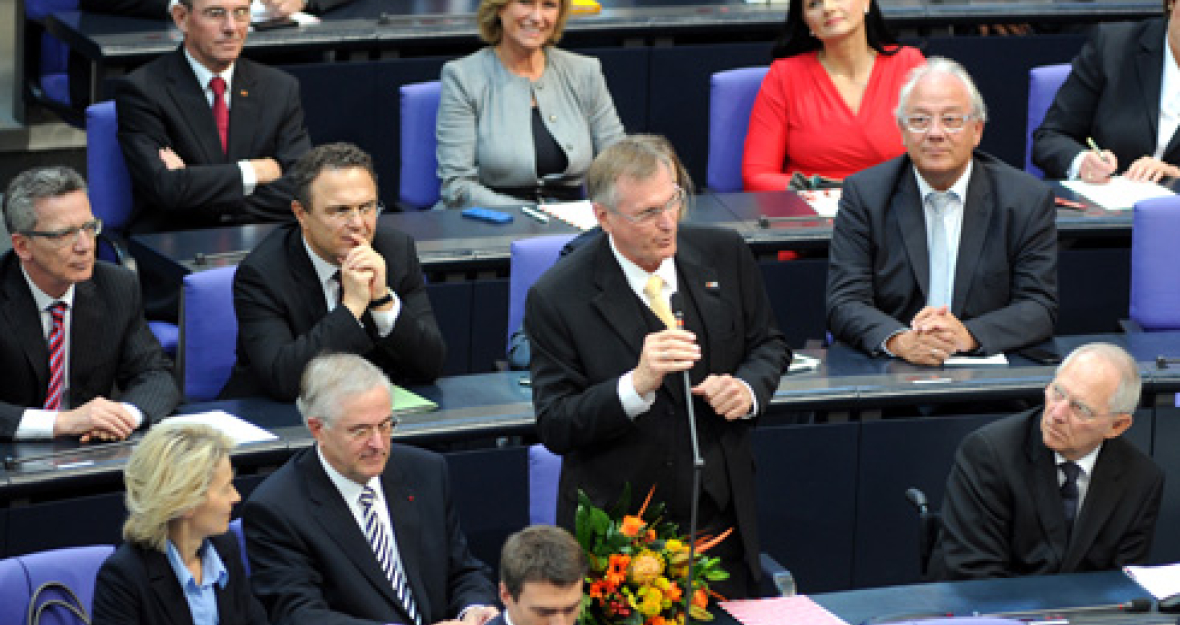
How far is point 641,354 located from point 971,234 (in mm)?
1514

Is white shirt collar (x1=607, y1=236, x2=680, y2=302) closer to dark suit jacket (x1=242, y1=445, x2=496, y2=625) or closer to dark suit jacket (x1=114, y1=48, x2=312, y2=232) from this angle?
dark suit jacket (x1=242, y1=445, x2=496, y2=625)

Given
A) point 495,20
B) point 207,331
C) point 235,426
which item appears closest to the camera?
point 235,426

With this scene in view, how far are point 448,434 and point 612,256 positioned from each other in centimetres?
82

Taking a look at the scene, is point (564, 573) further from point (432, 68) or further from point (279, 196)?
point (432, 68)

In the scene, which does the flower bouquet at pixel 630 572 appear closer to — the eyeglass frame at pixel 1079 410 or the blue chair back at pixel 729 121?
the eyeglass frame at pixel 1079 410

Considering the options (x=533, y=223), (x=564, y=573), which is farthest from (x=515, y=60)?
(x=564, y=573)

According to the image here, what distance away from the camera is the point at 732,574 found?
445cm

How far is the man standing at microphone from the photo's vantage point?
4.27 meters

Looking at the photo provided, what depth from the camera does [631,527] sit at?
13.0ft

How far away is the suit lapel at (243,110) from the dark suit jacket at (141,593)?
8.22 ft

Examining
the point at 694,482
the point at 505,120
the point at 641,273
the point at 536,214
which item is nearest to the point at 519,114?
the point at 505,120

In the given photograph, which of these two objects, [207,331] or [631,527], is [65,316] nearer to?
[207,331]

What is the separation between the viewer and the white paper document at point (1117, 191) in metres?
6.26

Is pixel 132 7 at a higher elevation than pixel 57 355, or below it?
higher
